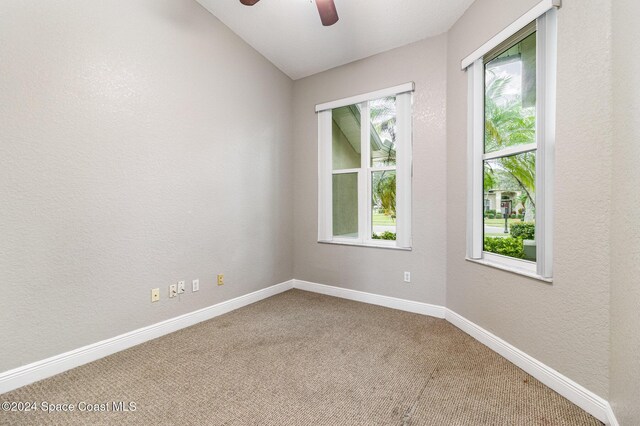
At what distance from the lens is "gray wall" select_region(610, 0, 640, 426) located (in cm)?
127

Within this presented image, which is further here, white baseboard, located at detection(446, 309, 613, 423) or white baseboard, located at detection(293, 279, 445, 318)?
white baseboard, located at detection(293, 279, 445, 318)

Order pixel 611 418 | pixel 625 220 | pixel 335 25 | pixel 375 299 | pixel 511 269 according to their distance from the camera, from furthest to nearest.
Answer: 1. pixel 375 299
2. pixel 335 25
3. pixel 511 269
4. pixel 611 418
5. pixel 625 220

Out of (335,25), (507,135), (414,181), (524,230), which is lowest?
(524,230)

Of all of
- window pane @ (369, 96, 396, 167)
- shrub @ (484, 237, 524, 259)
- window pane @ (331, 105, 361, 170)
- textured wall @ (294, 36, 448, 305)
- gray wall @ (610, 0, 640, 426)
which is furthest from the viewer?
window pane @ (331, 105, 361, 170)

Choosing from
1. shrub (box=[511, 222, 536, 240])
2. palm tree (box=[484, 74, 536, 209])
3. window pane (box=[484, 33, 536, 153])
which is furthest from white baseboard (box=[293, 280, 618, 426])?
window pane (box=[484, 33, 536, 153])

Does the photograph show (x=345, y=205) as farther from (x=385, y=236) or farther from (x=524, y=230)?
(x=524, y=230)

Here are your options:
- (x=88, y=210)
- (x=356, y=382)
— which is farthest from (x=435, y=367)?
(x=88, y=210)

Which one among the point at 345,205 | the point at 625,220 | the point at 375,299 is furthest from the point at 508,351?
the point at 345,205

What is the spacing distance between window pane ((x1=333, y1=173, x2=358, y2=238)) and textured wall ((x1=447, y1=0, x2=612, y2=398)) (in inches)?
72.8

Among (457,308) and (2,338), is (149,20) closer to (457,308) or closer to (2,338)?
(2,338)

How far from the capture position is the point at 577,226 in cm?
168

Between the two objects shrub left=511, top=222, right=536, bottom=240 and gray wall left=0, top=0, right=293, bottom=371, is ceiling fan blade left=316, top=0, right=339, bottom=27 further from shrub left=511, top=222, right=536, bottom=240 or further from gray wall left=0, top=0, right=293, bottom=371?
shrub left=511, top=222, right=536, bottom=240

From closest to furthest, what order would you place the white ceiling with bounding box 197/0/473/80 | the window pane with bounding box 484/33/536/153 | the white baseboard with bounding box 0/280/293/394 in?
the white baseboard with bounding box 0/280/293/394
the window pane with bounding box 484/33/536/153
the white ceiling with bounding box 197/0/473/80

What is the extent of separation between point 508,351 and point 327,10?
278cm
